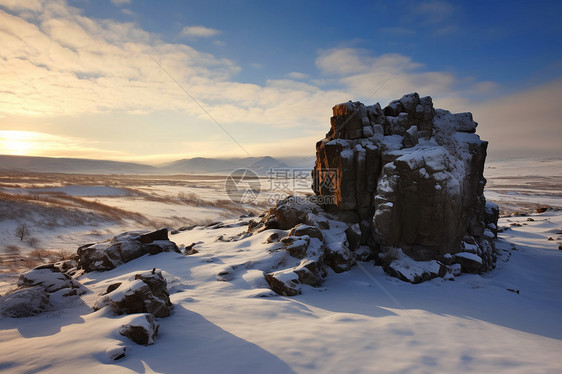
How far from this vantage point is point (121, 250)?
16.5 meters

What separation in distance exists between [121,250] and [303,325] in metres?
13.5

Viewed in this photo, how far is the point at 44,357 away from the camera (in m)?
6.46

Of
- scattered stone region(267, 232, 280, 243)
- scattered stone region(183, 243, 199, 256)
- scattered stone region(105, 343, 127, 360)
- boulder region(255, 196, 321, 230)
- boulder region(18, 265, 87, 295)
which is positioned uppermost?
boulder region(255, 196, 321, 230)

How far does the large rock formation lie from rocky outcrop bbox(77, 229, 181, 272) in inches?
497

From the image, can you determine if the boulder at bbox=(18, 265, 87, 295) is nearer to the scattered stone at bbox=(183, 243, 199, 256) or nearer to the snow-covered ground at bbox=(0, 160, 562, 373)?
the snow-covered ground at bbox=(0, 160, 562, 373)

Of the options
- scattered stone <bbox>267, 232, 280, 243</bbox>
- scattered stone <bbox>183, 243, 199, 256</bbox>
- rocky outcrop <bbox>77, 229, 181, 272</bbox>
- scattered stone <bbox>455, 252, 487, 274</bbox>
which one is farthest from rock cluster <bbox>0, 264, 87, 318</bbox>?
scattered stone <bbox>455, 252, 487, 274</bbox>

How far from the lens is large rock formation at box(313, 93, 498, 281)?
53.8 feet

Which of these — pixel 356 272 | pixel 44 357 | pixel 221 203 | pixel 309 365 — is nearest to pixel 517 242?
pixel 356 272

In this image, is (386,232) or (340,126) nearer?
(386,232)

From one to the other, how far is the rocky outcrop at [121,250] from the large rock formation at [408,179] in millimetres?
12615

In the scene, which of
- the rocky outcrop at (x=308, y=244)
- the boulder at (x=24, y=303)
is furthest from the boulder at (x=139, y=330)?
the rocky outcrop at (x=308, y=244)

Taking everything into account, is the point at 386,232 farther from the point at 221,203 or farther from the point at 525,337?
the point at 221,203

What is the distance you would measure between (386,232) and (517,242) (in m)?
18.2

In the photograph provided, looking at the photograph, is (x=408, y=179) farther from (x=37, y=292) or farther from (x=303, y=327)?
(x=37, y=292)
